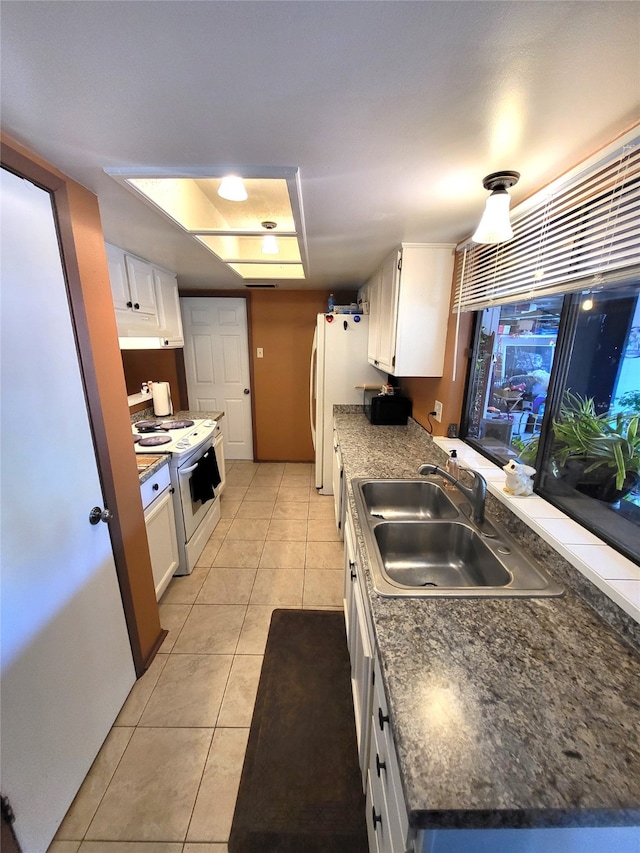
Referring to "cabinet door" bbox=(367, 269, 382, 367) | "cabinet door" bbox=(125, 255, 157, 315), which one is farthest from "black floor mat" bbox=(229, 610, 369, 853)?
"cabinet door" bbox=(125, 255, 157, 315)

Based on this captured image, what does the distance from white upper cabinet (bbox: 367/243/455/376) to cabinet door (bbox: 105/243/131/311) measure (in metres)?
1.67

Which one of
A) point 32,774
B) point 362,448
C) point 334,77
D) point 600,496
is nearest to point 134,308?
point 362,448

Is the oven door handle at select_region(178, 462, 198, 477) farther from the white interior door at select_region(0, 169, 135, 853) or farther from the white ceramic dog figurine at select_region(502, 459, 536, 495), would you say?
the white ceramic dog figurine at select_region(502, 459, 536, 495)

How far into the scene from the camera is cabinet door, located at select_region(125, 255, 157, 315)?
2.21 m

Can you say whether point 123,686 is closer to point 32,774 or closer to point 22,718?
point 32,774

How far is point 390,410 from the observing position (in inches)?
109

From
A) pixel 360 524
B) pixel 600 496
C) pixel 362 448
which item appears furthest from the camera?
pixel 362 448


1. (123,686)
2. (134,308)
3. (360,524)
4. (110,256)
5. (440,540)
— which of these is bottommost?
(123,686)

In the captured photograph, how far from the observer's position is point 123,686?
1492 mm

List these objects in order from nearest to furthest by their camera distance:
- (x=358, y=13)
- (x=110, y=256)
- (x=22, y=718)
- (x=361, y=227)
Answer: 1. (x=358, y=13)
2. (x=22, y=718)
3. (x=361, y=227)
4. (x=110, y=256)

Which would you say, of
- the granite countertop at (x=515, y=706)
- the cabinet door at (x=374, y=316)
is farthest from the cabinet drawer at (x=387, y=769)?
the cabinet door at (x=374, y=316)

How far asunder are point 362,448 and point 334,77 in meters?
1.79

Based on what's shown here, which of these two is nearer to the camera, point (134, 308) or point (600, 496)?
point (600, 496)

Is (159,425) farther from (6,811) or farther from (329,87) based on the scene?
(329,87)
